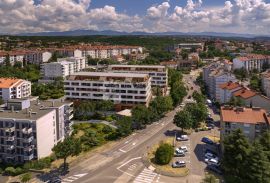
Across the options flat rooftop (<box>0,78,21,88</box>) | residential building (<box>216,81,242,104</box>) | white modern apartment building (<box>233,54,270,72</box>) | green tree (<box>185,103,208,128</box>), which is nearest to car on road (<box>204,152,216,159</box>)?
green tree (<box>185,103,208,128</box>)

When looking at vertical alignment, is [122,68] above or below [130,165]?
above

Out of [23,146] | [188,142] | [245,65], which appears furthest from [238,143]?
[245,65]

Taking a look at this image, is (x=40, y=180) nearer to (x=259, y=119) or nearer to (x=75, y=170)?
(x=75, y=170)

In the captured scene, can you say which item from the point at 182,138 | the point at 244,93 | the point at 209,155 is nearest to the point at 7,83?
the point at 182,138

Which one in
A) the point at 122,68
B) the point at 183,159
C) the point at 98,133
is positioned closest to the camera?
the point at 183,159

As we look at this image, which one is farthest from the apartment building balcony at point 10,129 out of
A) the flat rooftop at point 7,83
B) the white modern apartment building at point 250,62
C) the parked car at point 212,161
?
the white modern apartment building at point 250,62

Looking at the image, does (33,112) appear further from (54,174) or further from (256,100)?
(256,100)
